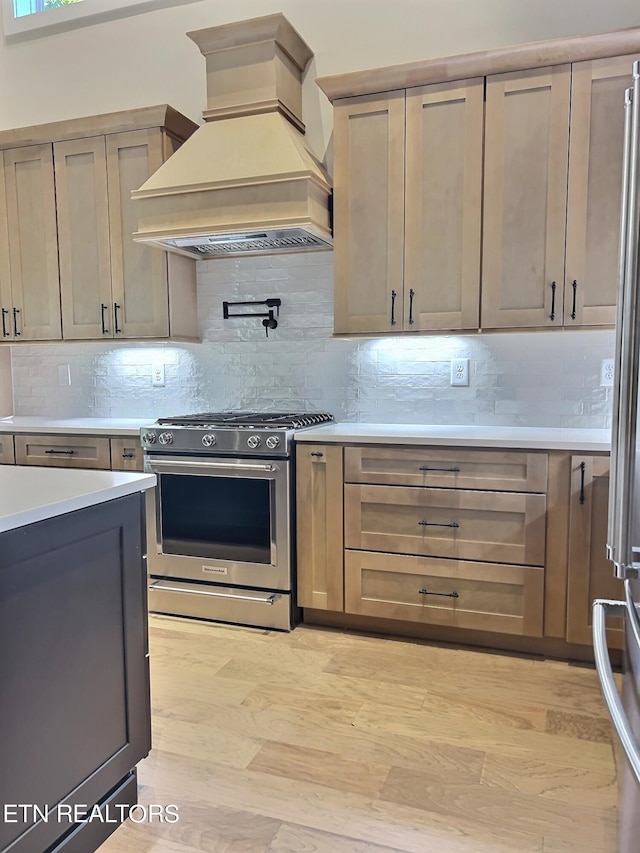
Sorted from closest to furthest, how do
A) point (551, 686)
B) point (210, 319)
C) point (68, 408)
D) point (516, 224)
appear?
point (551, 686) → point (516, 224) → point (210, 319) → point (68, 408)

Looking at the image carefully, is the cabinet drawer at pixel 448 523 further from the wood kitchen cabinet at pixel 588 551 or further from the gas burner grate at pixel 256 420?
the gas burner grate at pixel 256 420

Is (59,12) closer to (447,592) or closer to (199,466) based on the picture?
(199,466)

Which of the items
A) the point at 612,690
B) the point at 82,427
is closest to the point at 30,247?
the point at 82,427

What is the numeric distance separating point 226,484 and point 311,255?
1.35 metres

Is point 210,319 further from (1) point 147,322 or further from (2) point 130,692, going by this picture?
(2) point 130,692

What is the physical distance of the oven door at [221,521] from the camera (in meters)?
2.86

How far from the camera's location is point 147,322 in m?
3.39

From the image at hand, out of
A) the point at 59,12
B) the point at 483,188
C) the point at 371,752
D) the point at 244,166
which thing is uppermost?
the point at 59,12

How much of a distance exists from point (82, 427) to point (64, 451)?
178 mm

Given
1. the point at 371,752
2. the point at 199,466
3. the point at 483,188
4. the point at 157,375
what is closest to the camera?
the point at 371,752

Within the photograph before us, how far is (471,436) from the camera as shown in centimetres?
264

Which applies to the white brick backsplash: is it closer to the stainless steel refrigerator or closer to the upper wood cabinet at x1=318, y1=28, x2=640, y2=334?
the upper wood cabinet at x1=318, y1=28, x2=640, y2=334

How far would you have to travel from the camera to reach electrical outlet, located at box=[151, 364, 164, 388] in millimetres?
3725

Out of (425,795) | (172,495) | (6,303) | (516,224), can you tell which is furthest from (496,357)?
(6,303)
